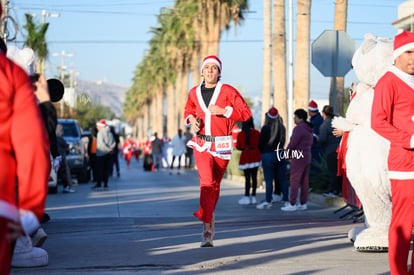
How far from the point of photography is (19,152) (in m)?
3.68

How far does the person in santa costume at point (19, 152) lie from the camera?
3.64 m

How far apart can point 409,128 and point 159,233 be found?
17.1 ft

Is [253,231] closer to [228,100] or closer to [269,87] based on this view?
[228,100]

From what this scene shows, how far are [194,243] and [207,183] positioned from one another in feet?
3.29

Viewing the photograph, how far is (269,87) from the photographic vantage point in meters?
32.3

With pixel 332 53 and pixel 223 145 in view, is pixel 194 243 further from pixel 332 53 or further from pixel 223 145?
pixel 332 53

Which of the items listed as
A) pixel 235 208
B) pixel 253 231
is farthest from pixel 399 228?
pixel 235 208

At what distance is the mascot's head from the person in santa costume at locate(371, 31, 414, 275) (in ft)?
7.21

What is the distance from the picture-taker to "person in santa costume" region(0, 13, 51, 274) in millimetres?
3637

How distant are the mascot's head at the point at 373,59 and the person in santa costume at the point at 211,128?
131 centimetres

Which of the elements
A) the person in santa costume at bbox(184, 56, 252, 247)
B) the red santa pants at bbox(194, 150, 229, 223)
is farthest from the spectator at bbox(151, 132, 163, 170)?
the red santa pants at bbox(194, 150, 229, 223)

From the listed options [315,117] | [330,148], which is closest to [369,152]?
[330,148]

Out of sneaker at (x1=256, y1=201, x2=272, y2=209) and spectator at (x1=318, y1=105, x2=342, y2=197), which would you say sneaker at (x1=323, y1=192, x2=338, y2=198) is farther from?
sneaker at (x1=256, y1=201, x2=272, y2=209)

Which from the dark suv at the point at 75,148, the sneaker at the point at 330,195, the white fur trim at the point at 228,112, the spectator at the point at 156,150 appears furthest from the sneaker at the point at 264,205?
the spectator at the point at 156,150
